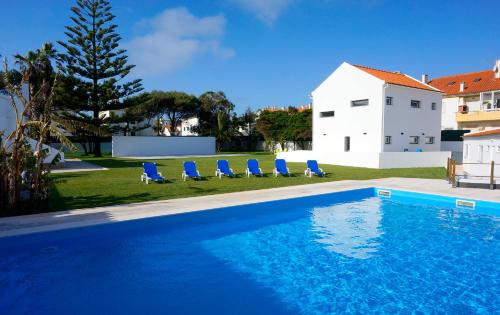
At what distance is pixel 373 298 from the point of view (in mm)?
4684

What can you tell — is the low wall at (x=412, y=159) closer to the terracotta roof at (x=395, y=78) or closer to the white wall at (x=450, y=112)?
the terracotta roof at (x=395, y=78)

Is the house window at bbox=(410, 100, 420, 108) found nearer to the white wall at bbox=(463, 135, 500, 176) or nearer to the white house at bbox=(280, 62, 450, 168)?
the white house at bbox=(280, 62, 450, 168)

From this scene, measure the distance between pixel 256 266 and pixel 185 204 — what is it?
10.7ft

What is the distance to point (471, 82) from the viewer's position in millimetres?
37156

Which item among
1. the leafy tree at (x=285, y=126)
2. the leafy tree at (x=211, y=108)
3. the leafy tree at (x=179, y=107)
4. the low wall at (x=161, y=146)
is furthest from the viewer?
the leafy tree at (x=211, y=108)

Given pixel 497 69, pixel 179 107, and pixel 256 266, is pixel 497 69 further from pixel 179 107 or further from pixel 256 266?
pixel 256 266

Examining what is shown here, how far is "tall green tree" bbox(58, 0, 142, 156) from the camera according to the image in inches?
1192

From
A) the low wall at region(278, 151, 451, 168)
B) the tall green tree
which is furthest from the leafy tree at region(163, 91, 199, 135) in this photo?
the low wall at region(278, 151, 451, 168)

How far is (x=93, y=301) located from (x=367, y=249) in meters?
4.74

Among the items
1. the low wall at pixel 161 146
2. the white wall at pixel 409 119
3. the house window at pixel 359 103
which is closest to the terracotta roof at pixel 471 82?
the white wall at pixel 409 119

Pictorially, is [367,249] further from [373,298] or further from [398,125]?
[398,125]

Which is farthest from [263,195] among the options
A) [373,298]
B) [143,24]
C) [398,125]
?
[398,125]

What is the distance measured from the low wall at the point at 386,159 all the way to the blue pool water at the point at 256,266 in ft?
37.2

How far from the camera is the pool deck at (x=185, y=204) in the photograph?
6496 mm
